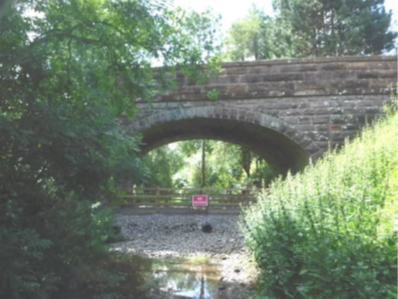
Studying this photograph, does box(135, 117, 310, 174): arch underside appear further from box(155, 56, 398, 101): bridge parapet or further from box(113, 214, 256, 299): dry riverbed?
box(113, 214, 256, 299): dry riverbed

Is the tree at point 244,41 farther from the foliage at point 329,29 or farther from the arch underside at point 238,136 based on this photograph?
the arch underside at point 238,136

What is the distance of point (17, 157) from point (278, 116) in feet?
23.6

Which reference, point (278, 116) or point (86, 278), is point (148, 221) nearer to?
point (278, 116)

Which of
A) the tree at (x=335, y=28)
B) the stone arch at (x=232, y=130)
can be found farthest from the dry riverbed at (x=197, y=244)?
the tree at (x=335, y=28)

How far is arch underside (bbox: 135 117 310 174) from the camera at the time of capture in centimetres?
1123

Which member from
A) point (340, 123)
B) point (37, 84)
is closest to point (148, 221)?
point (340, 123)

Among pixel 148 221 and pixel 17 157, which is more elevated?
pixel 17 157

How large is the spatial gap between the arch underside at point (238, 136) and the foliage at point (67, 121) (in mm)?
5114

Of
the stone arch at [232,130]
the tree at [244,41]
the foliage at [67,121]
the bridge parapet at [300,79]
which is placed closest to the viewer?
the foliage at [67,121]

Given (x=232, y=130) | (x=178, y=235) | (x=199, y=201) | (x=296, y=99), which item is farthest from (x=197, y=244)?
(x=232, y=130)

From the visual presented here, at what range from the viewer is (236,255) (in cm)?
719

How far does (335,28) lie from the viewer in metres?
21.0

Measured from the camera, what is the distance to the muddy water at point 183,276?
520 cm

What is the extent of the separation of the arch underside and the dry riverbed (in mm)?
2123
